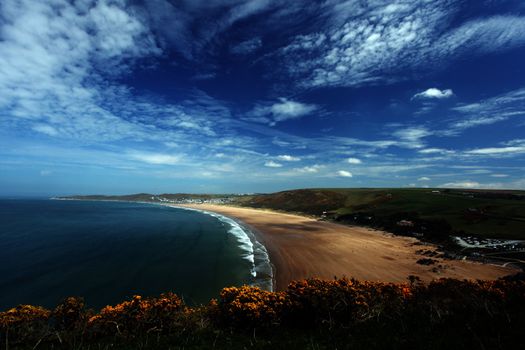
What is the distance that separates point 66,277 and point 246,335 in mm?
29492

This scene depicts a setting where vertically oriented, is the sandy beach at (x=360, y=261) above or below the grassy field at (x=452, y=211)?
→ below

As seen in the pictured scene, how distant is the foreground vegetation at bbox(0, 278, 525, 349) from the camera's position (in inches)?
372

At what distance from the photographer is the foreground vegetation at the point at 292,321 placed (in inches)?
372

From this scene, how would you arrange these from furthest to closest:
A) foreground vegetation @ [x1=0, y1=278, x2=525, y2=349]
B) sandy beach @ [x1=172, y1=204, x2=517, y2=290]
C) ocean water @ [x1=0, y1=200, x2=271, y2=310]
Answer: sandy beach @ [x1=172, y1=204, x2=517, y2=290] < ocean water @ [x1=0, y1=200, x2=271, y2=310] < foreground vegetation @ [x1=0, y1=278, x2=525, y2=349]

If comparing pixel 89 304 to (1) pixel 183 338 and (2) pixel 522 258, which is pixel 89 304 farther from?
(2) pixel 522 258

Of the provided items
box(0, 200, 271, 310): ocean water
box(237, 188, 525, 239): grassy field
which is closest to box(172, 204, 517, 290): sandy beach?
box(0, 200, 271, 310): ocean water

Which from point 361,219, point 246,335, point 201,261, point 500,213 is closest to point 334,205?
point 361,219

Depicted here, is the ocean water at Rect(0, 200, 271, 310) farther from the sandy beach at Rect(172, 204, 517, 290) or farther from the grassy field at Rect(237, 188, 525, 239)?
the grassy field at Rect(237, 188, 525, 239)

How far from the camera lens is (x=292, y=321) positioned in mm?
12945

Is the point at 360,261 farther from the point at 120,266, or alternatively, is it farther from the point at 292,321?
the point at 120,266

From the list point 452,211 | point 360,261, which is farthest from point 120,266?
point 452,211

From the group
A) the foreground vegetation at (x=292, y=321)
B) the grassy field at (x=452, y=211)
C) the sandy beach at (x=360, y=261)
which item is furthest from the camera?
the grassy field at (x=452, y=211)

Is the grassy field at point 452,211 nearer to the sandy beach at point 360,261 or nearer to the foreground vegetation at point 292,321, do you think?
the sandy beach at point 360,261

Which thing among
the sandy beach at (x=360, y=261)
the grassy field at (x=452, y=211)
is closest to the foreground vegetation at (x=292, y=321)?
the sandy beach at (x=360, y=261)
